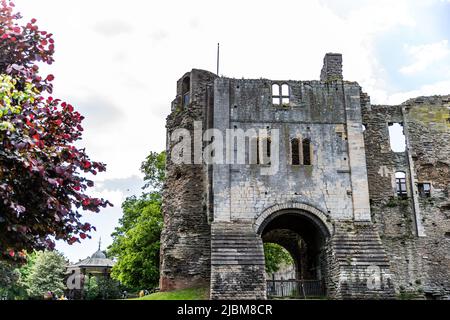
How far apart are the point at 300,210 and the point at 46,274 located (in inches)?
1489

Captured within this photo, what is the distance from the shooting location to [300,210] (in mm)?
23031

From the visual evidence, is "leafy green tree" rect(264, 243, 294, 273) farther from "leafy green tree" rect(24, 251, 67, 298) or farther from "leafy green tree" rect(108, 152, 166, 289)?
"leafy green tree" rect(24, 251, 67, 298)

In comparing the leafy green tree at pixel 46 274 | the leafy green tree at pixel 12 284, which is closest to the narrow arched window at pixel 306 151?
the leafy green tree at pixel 12 284

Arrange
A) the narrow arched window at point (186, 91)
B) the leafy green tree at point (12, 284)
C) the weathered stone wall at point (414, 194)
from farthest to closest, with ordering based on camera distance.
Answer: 1. the leafy green tree at point (12, 284)
2. the narrow arched window at point (186, 91)
3. the weathered stone wall at point (414, 194)

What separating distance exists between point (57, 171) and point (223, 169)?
15.2 meters

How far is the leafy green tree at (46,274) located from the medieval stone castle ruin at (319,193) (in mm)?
31118

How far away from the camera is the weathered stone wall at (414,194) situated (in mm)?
24797

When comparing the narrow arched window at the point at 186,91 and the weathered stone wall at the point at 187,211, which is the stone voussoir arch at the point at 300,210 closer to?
the weathered stone wall at the point at 187,211

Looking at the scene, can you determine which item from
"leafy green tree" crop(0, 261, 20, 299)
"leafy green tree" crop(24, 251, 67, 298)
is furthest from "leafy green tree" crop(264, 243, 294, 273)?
"leafy green tree" crop(24, 251, 67, 298)

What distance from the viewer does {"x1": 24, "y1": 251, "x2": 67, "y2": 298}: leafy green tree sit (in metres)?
51.9
